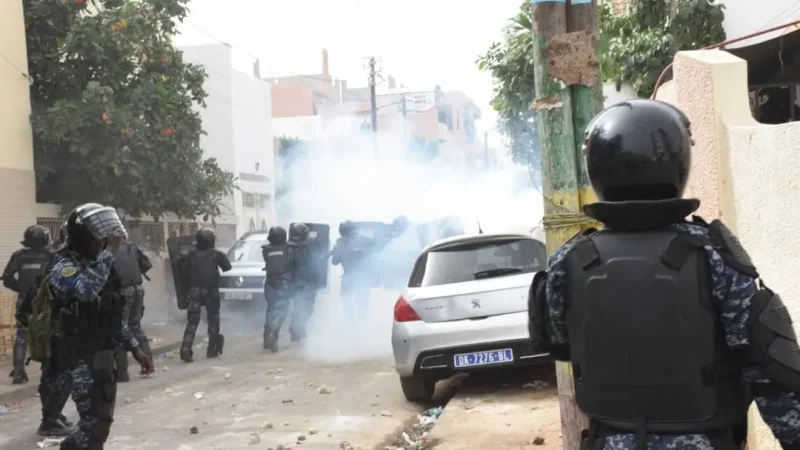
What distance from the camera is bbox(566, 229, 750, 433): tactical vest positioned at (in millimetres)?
2148

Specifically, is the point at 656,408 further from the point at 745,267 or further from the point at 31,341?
the point at 31,341

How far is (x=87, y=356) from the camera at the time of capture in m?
4.95

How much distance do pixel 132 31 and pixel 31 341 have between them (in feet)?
35.6

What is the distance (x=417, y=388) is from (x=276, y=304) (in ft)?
16.4

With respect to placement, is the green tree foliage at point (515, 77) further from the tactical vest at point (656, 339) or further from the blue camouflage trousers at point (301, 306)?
the tactical vest at point (656, 339)

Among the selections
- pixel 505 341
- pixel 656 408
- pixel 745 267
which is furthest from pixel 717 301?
pixel 505 341

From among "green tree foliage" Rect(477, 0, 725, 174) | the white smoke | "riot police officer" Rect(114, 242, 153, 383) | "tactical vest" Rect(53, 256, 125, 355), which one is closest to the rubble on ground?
"tactical vest" Rect(53, 256, 125, 355)

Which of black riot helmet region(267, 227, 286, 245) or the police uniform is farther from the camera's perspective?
black riot helmet region(267, 227, 286, 245)

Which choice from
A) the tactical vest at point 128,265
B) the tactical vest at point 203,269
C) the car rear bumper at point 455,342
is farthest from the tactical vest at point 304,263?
the car rear bumper at point 455,342

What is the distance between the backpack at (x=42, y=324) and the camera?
16.5ft

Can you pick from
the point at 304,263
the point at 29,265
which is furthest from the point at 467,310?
the point at 304,263

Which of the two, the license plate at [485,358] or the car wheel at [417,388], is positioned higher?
the license plate at [485,358]

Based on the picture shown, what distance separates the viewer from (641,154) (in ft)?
7.49

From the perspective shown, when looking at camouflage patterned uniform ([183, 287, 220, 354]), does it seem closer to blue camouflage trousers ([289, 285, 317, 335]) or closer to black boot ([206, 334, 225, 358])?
black boot ([206, 334, 225, 358])
